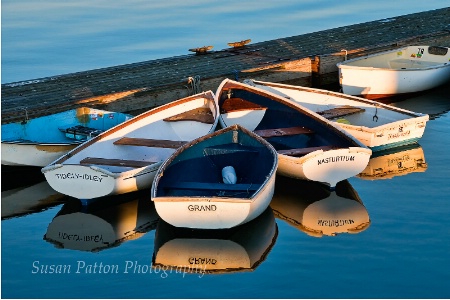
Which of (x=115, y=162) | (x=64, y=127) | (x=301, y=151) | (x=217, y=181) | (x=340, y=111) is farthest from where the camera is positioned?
(x=340, y=111)

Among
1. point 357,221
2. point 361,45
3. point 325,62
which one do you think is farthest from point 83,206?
point 361,45

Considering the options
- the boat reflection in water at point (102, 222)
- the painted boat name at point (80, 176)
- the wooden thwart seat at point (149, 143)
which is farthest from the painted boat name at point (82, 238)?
the wooden thwart seat at point (149, 143)

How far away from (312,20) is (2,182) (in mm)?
22121

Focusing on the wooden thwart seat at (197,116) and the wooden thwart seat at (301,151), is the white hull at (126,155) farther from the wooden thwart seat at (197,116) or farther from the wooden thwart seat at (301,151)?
the wooden thwart seat at (301,151)

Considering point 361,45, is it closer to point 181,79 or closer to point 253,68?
point 253,68

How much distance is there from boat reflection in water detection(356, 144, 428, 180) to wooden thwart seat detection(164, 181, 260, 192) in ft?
12.3

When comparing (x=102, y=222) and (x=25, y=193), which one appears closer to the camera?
(x=102, y=222)

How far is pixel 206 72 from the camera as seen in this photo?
84.9 feet

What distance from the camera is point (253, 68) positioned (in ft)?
85.8

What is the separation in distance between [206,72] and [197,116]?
14.4 feet

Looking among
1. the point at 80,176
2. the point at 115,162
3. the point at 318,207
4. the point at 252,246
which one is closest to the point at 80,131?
the point at 115,162

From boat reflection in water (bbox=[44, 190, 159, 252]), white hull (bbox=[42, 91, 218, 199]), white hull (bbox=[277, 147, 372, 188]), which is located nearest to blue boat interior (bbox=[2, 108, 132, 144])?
white hull (bbox=[42, 91, 218, 199])

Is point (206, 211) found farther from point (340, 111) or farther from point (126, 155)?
point (340, 111)

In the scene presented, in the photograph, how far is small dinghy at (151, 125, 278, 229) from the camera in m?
16.1
